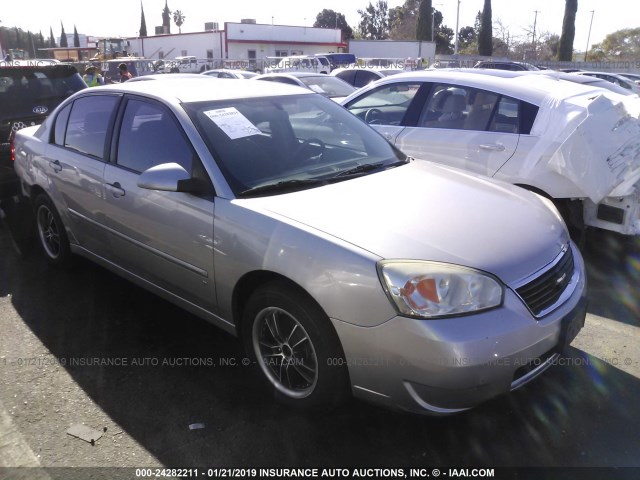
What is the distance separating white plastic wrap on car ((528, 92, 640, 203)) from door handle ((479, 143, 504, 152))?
292mm

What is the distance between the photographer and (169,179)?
3068 millimetres

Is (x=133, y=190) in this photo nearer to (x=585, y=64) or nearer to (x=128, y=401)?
(x=128, y=401)

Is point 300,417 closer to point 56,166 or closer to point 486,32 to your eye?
point 56,166

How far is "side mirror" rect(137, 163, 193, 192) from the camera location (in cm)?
306

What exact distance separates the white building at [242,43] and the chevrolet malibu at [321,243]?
154 ft

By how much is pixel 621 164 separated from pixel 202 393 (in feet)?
12.5

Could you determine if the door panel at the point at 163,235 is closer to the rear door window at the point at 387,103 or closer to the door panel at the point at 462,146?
the door panel at the point at 462,146

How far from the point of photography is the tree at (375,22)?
3637 inches

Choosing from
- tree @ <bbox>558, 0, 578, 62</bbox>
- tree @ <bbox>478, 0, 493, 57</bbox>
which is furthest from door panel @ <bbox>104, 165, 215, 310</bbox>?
tree @ <bbox>478, 0, 493, 57</bbox>

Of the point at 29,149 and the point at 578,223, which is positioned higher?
the point at 29,149

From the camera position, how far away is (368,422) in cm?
291

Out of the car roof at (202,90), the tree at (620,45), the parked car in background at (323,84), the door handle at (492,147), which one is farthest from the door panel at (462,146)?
the tree at (620,45)

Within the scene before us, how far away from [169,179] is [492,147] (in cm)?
318

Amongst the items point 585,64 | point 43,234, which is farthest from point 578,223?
point 585,64
